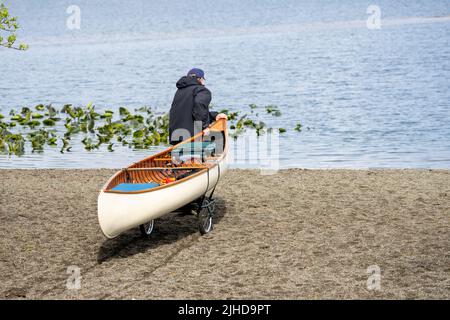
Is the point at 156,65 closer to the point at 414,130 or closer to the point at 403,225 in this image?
the point at 414,130

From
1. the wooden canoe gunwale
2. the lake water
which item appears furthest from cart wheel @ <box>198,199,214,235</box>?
the lake water

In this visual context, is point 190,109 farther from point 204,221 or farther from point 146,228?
point 146,228

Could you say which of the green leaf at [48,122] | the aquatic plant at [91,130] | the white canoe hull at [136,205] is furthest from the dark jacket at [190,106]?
the green leaf at [48,122]

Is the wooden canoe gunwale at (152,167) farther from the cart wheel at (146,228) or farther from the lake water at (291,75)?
the lake water at (291,75)

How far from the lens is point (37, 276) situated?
33.8 ft

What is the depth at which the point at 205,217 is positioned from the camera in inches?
484

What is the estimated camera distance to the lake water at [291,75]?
22.6 metres

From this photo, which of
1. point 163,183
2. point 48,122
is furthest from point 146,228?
point 48,122

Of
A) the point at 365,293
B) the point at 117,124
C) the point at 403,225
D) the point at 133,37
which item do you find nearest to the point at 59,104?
the point at 117,124

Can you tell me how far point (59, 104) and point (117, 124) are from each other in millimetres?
11297

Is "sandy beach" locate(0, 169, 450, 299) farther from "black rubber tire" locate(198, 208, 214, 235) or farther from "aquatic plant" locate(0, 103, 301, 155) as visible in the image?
"aquatic plant" locate(0, 103, 301, 155)

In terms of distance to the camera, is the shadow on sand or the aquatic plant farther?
the aquatic plant

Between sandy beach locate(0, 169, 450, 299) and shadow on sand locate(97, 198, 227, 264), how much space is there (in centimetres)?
2

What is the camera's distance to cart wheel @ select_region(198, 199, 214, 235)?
12.1 metres
